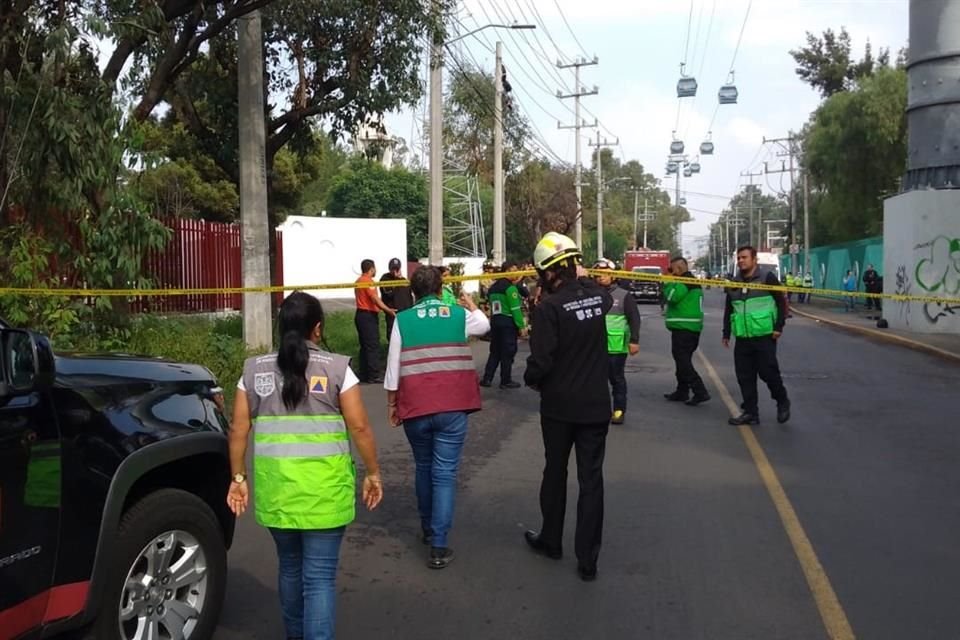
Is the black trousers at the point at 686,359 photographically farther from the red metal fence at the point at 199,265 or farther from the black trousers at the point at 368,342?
the red metal fence at the point at 199,265

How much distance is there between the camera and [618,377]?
10305 mm

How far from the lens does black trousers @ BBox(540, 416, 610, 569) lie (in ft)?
18.0

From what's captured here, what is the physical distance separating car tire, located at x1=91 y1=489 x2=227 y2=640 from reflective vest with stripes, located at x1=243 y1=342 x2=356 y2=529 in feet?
1.59

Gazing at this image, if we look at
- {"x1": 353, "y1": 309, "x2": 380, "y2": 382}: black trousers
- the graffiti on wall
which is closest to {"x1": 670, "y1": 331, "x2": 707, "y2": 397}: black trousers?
{"x1": 353, "y1": 309, "x2": 380, "y2": 382}: black trousers

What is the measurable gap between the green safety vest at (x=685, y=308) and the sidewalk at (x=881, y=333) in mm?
8186

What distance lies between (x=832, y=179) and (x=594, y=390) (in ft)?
137

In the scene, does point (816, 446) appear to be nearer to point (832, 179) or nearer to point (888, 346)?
point (888, 346)

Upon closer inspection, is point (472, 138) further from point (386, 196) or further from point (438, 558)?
point (438, 558)

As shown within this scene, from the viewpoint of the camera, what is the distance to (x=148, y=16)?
9086 mm

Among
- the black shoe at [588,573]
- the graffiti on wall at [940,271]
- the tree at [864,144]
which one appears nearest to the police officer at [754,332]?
the black shoe at [588,573]

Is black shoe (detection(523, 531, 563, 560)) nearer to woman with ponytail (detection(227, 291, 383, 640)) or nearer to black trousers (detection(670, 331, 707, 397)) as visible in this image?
woman with ponytail (detection(227, 291, 383, 640))

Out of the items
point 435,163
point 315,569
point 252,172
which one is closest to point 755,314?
point 252,172

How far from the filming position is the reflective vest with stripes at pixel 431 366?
5.57 metres

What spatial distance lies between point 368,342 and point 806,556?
8.45m
